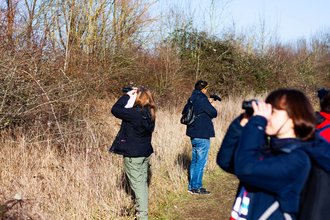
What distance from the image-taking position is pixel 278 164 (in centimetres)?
144

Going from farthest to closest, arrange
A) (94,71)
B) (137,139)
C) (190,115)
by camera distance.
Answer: (94,71) < (190,115) < (137,139)

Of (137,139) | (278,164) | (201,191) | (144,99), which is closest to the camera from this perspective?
(278,164)

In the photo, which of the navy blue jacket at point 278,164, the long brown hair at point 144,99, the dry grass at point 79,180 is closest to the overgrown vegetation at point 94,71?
the dry grass at point 79,180

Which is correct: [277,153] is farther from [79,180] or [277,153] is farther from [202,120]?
[202,120]

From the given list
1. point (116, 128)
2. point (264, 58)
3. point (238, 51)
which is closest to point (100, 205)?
point (116, 128)

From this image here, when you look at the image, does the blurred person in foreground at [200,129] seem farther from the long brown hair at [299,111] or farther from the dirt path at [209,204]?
the long brown hair at [299,111]

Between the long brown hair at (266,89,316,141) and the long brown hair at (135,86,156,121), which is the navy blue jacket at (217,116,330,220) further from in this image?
the long brown hair at (135,86,156,121)

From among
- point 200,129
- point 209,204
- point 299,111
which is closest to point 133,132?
point 200,129

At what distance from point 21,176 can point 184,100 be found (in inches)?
371

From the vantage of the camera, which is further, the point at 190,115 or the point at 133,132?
the point at 190,115

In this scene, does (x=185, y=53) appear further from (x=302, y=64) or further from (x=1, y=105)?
(x=302, y=64)

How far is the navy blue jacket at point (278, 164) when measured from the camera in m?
1.44

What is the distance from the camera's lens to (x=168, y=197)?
4.94m

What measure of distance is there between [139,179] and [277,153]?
2.43m
